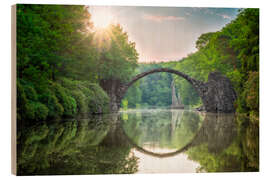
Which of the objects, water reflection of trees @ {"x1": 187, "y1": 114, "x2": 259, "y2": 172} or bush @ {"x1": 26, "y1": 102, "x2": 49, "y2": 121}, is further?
bush @ {"x1": 26, "y1": 102, "x2": 49, "y2": 121}

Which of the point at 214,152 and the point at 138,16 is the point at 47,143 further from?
the point at 138,16

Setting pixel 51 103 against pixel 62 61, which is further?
pixel 62 61

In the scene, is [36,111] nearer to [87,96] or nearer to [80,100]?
[80,100]

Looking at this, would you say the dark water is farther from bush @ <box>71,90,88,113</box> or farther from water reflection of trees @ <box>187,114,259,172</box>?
bush @ <box>71,90,88,113</box>

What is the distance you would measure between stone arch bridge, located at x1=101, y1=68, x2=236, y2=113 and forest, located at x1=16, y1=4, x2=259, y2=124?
0.64 m

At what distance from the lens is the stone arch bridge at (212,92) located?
19.4 metres

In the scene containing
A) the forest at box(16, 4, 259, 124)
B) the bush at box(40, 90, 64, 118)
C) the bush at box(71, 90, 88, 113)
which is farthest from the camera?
the bush at box(71, 90, 88, 113)

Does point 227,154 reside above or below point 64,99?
below

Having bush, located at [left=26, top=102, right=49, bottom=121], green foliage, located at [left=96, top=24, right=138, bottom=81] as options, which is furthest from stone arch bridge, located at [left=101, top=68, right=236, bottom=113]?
bush, located at [left=26, top=102, right=49, bottom=121]

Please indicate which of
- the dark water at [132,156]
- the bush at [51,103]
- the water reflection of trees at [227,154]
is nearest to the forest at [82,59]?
the bush at [51,103]

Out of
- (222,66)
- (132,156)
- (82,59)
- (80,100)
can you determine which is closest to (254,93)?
(132,156)

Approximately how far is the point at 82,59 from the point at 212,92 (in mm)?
12032

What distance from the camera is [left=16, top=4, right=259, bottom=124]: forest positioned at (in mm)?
8523

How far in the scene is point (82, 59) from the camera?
15.0 metres
